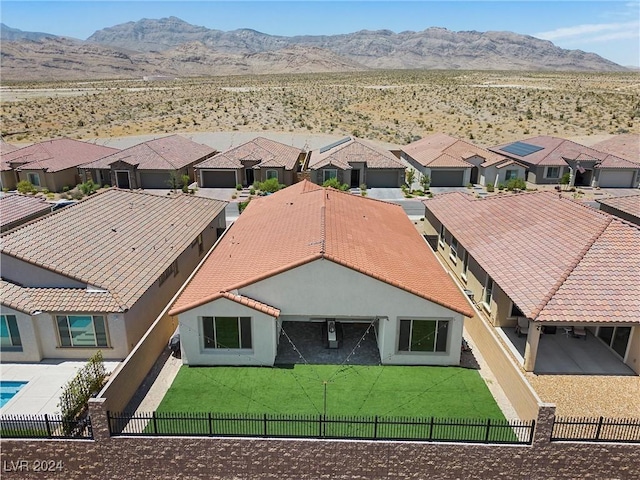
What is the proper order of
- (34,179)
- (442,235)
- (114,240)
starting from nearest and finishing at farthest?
(114,240)
(442,235)
(34,179)

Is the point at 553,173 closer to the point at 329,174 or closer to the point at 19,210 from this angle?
the point at 329,174

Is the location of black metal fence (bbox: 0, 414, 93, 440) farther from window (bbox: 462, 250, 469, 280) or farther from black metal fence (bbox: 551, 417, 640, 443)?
window (bbox: 462, 250, 469, 280)

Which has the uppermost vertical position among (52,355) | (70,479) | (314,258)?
(314,258)

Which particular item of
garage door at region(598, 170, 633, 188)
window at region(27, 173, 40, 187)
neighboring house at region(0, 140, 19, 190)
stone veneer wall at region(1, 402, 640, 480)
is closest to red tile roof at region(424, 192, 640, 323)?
stone veneer wall at region(1, 402, 640, 480)

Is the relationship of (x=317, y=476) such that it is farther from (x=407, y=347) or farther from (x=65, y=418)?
(x=65, y=418)

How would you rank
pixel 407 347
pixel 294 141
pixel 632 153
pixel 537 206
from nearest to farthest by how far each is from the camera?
pixel 407 347 < pixel 537 206 < pixel 632 153 < pixel 294 141

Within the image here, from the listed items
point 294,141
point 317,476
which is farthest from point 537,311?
point 294,141

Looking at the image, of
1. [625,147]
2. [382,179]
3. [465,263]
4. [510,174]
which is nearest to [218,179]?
[382,179]
